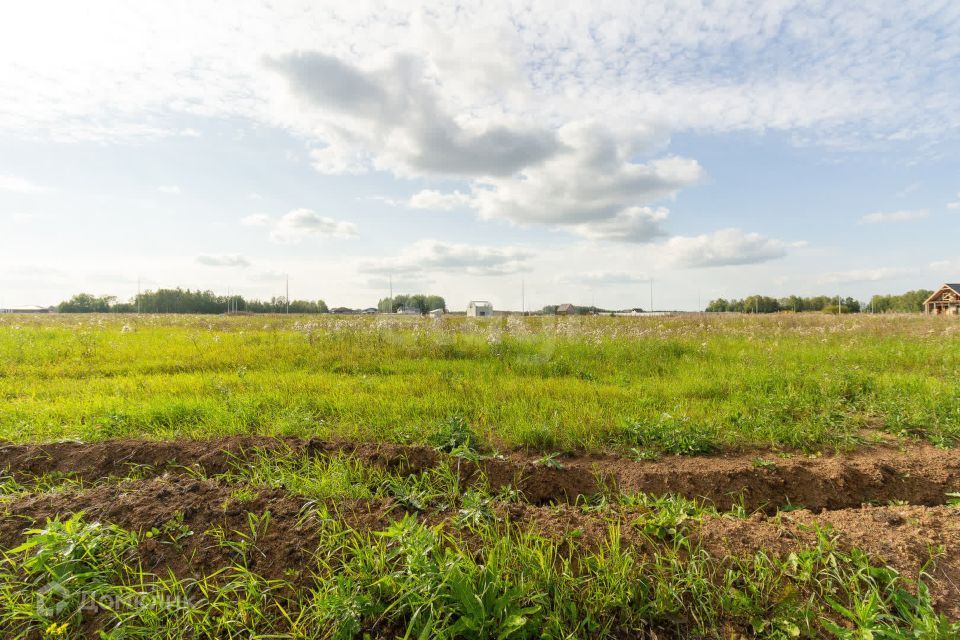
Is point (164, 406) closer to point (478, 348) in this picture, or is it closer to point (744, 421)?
point (478, 348)

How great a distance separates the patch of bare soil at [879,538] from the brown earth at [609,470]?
0.73 meters

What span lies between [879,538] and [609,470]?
1.89 metres

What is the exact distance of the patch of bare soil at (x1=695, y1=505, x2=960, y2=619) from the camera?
2309 mm

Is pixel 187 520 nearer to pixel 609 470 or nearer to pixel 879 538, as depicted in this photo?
pixel 609 470

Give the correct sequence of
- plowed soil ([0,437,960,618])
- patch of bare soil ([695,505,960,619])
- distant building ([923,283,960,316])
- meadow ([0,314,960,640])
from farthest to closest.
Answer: distant building ([923,283,960,316])
plowed soil ([0,437,960,618])
patch of bare soil ([695,505,960,619])
meadow ([0,314,960,640])

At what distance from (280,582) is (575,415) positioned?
148 inches

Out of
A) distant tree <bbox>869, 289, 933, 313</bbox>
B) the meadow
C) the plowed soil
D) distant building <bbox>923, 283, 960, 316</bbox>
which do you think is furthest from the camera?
distant tree <bbox>869, 289, 933, 313</bbox>

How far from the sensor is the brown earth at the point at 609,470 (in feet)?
12.1

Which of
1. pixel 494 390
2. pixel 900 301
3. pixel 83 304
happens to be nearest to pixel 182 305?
pixel 83 304

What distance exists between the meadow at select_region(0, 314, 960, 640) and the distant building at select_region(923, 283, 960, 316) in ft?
170

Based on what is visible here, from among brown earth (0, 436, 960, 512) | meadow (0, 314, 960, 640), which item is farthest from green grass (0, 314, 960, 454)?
brown earth (0, 436, 960, 512)

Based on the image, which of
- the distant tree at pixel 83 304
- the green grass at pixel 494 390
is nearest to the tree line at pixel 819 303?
the green grass at pixel 494 390

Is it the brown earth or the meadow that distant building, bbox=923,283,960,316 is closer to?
the meadow

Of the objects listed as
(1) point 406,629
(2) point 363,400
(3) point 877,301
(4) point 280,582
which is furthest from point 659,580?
(3) point 877,301
